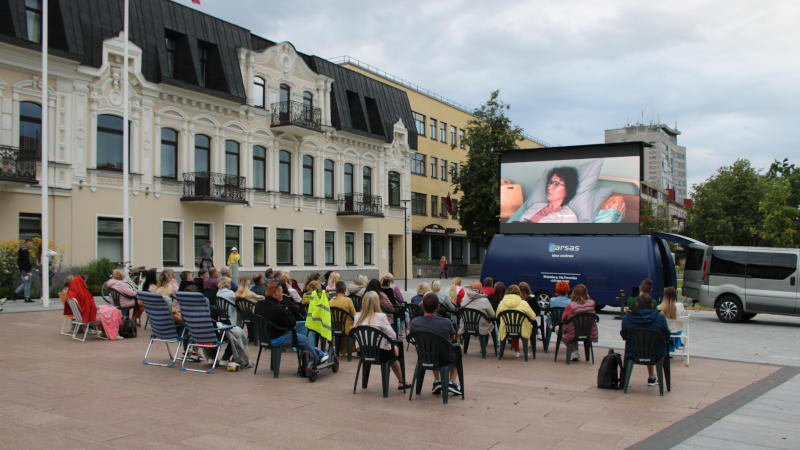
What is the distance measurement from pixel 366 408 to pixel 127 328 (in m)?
7.68

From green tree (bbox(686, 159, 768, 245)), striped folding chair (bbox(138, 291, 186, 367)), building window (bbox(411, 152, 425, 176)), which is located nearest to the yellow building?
building window (bbox(411, 152, 425, 176))

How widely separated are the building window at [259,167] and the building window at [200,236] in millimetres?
3869

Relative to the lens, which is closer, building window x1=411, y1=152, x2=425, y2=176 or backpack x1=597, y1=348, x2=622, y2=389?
backpack x1=597, y1=348, x2=622, y2=389

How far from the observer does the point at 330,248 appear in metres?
37.7

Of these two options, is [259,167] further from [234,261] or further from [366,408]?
[366,408]

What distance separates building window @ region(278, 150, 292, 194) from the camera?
34469 mm

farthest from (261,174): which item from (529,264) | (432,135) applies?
(432,135)

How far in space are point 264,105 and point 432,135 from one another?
72.6ft

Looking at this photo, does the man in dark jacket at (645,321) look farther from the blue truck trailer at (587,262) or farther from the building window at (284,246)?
the building window at (284,246)

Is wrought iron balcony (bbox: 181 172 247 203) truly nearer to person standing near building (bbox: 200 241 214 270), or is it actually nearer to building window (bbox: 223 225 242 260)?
building window (bbox: 223 225 242 260)

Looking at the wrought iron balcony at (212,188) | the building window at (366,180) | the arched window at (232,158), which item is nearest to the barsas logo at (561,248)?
the wrought iron balcony at (212,188)

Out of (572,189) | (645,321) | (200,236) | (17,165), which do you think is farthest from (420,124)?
(645,321)

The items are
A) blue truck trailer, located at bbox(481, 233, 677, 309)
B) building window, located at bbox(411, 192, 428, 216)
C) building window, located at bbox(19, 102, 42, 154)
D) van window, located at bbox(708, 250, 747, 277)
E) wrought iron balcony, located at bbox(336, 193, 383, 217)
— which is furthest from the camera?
building window, located at bbox(411, 192, 428, 216)

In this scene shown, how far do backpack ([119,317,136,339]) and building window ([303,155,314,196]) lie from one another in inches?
896
